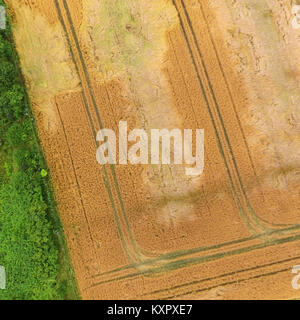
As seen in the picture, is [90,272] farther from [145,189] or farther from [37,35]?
[37,35]

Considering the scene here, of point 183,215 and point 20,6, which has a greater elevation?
point 20,6

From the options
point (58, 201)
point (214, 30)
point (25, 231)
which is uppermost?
point (214, 30)

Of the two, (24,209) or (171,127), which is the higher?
(171,127)

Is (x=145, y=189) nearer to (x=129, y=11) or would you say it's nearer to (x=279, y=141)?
(x=279, y=141)

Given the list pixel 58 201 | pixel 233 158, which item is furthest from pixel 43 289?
pixel 233 158
